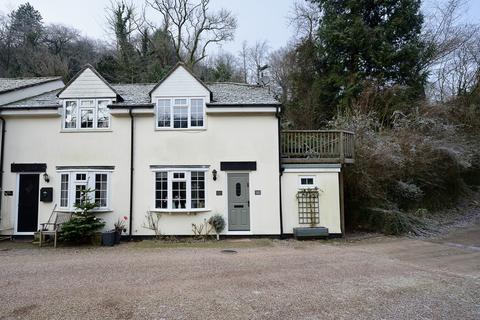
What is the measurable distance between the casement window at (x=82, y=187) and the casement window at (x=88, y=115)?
207 centimetres

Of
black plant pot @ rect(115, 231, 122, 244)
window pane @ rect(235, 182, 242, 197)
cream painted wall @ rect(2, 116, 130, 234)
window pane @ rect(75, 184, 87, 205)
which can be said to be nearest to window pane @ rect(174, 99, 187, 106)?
cream painted wall @ rect(2, 116, 130, 234)

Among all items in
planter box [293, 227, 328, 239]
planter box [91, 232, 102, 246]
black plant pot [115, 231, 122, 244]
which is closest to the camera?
planter box [91, 232, 102, 246]

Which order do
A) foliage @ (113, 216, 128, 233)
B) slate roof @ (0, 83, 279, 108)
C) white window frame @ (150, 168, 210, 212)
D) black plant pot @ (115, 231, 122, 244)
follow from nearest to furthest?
black plant pot @ (115, 231, 122, 244) < foliage @ (113, 216, 128, 233) < white window frame @ (150, 168, 210, 212) < slate roof @ (0, 83, 279, 108)

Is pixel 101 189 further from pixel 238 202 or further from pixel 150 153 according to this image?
pixel 238 202

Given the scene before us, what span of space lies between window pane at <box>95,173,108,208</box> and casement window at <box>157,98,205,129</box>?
3.20 meters

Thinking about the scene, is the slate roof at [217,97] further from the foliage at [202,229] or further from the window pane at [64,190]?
the foliage at [202,229]

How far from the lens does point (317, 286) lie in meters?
7.04

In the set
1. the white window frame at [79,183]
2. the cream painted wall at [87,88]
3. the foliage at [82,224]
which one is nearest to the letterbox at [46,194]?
the white window frame at [79,183]

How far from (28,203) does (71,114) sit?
4165mm

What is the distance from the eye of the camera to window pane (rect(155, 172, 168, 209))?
1345 cm

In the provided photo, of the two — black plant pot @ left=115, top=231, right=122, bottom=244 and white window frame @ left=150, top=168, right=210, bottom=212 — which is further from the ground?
white window frame @ left=150, top=168, right=210, bottom=212

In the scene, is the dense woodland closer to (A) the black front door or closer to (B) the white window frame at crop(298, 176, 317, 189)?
(B) the white window frame at crop(298, 176, 317, 189)

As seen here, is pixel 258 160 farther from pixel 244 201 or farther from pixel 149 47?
pixel 149 47

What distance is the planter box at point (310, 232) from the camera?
512 inches
